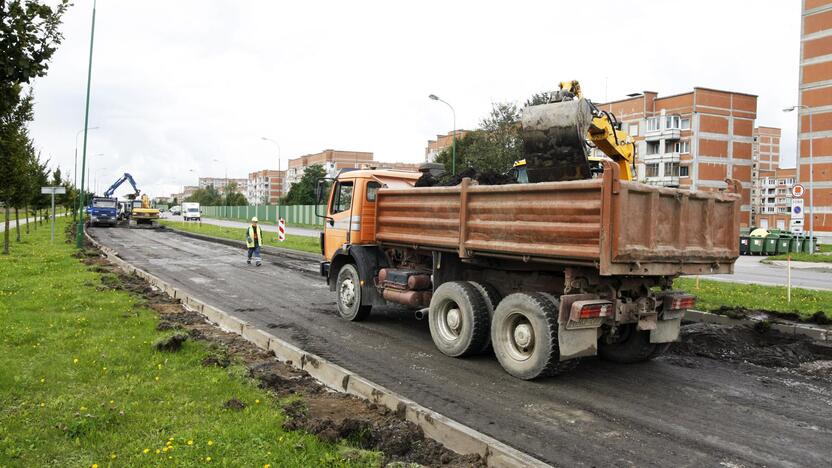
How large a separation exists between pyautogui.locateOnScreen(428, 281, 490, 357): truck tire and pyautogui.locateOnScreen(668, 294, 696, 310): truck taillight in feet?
7.03

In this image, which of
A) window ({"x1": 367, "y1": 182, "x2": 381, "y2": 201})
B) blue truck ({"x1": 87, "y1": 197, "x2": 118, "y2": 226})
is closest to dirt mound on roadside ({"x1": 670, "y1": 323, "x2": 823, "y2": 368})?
window ({"x1": 367, "y1": 182, "x2": 381, "y2": 201})

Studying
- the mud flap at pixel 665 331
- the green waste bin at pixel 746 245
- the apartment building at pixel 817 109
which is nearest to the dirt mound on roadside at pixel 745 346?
the mud flap at pixel 665 331

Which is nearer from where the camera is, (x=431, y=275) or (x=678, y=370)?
(x=678, y=370)

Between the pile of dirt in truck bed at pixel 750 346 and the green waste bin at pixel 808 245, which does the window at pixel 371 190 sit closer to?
the pile of dirt in truck bed at pixel 750 346

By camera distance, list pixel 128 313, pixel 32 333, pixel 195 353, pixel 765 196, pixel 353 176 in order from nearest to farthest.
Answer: pixel 195 353
pixel 32 333
pixel 128 313
pixel 353 176
pixel 765 196

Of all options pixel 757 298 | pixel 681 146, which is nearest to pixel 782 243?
pixel 757 298

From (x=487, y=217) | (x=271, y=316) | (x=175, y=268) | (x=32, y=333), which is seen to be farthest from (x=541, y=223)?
(x=175, y=268)

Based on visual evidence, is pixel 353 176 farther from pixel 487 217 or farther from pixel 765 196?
pixel 765 196

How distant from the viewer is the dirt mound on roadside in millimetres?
7425

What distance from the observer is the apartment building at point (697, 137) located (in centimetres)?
6481

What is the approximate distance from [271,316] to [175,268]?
8.97 metres

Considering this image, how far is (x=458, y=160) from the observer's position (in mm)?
56438

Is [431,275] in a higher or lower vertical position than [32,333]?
higher

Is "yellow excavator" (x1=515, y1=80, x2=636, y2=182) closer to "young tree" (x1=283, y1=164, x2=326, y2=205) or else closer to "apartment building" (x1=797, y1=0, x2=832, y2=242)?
"apartment building" (x1=797, y1=0, x2=832, y2=242)
